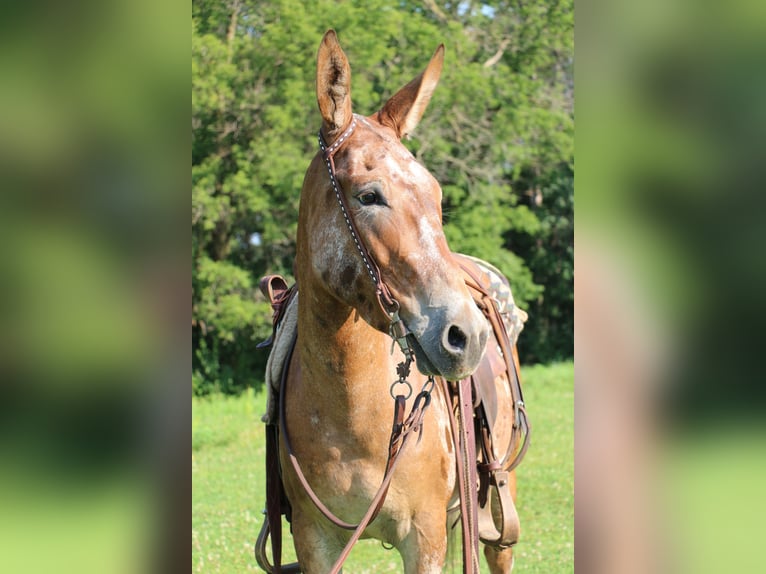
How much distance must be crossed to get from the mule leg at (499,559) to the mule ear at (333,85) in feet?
9.42

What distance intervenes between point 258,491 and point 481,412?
18.7ft

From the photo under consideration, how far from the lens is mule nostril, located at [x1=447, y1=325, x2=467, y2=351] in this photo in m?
2.28

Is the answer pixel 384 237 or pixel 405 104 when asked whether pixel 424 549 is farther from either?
pixel 405 104

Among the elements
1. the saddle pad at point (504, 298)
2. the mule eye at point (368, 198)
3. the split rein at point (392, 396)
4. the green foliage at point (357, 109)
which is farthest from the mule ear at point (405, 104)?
the green foliage at point (357, 109)

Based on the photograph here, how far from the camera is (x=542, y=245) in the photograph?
66.0 feet

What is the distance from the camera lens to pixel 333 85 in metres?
2.65

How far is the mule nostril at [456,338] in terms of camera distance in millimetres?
2279

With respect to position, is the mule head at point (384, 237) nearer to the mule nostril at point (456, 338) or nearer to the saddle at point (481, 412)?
the mule nostril at point (456, 338)

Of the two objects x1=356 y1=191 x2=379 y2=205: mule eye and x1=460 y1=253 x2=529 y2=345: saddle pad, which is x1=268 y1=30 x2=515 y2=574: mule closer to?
x1=356 y1=191 x2=379 y2=205: mule eye

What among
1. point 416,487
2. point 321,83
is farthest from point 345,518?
point 321,83

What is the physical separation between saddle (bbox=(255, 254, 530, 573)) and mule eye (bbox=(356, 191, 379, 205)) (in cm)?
93

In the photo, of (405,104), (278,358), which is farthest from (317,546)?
(405,104)
